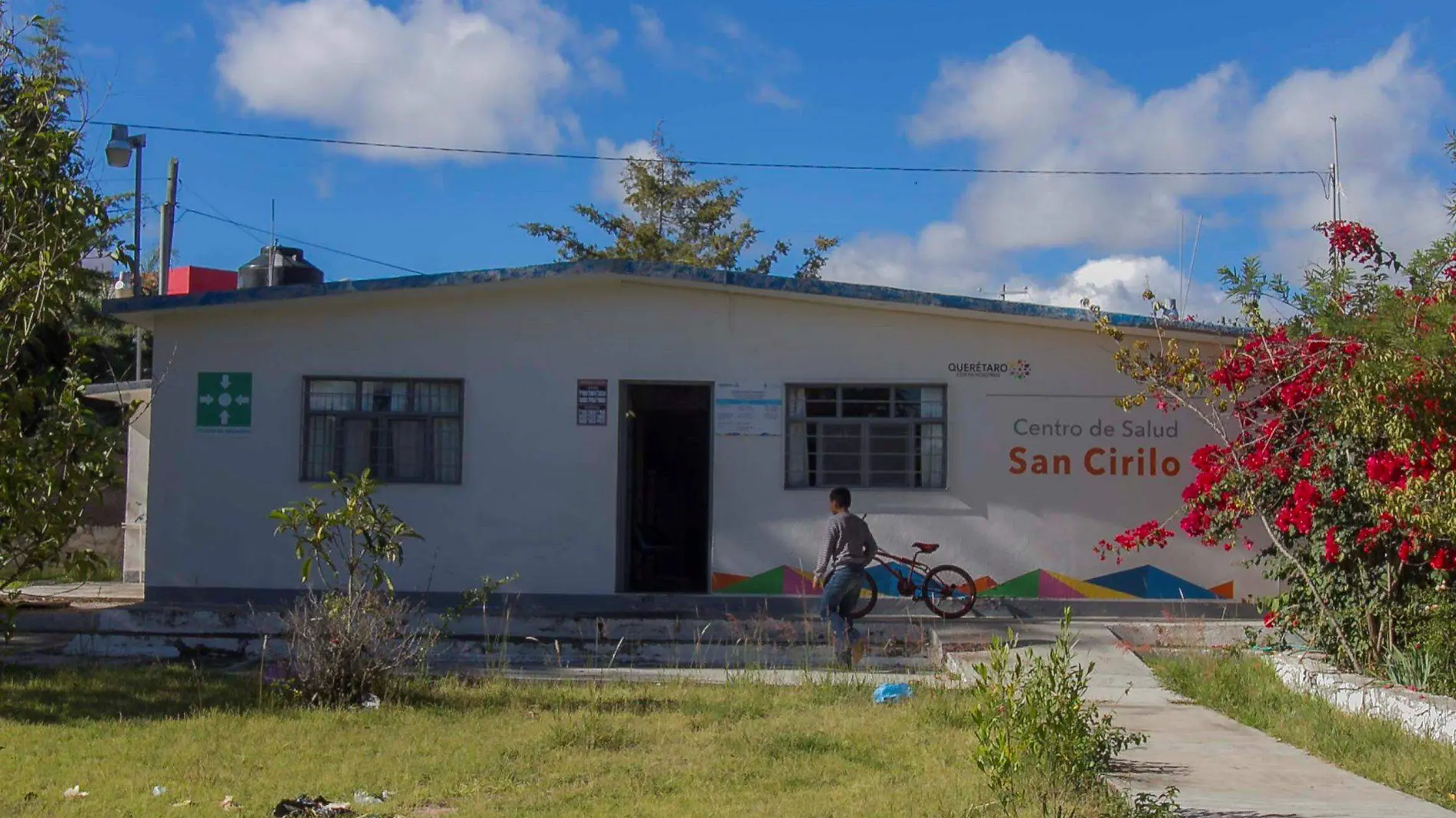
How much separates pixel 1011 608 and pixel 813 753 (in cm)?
640

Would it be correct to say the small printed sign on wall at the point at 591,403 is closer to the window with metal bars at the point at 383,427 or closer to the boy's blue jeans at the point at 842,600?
the window with metal bars at the point at 383,427

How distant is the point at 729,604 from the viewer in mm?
13484

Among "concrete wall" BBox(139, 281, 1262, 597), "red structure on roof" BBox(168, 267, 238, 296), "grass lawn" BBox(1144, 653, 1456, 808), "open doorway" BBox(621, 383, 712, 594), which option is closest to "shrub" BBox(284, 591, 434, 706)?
"concrete wall" BBox(139, 281, 1262, 597)

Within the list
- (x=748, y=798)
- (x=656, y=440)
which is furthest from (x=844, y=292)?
(x=748, y=798)

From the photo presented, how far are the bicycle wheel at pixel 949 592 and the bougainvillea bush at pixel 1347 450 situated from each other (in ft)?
7.33

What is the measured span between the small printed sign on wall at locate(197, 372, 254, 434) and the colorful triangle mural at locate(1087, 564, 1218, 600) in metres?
8.85

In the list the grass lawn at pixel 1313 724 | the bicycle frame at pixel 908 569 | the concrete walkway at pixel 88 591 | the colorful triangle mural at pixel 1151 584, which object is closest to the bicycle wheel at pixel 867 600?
the bicycle frame at pixel 908 569

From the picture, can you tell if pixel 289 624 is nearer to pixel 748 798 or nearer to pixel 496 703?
pixel 496 703

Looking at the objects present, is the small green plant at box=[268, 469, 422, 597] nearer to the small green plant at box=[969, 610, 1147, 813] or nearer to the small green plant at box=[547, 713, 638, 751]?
the small green plant at box=[547, 713, 638, 751]

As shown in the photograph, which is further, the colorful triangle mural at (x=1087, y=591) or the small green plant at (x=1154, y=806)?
the colorful triangle mural at (x=1087, y=591)

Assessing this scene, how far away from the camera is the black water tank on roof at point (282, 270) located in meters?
16.3

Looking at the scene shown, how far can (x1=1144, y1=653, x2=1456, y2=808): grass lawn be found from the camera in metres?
6.84

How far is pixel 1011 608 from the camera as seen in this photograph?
13320mm

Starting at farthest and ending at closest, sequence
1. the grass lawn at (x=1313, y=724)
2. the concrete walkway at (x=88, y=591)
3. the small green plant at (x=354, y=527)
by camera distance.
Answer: the concrete walkway at (x=88, y=591), the small green plant at (x=354, y=527), the grass lawn at (x=1313, y=724)
